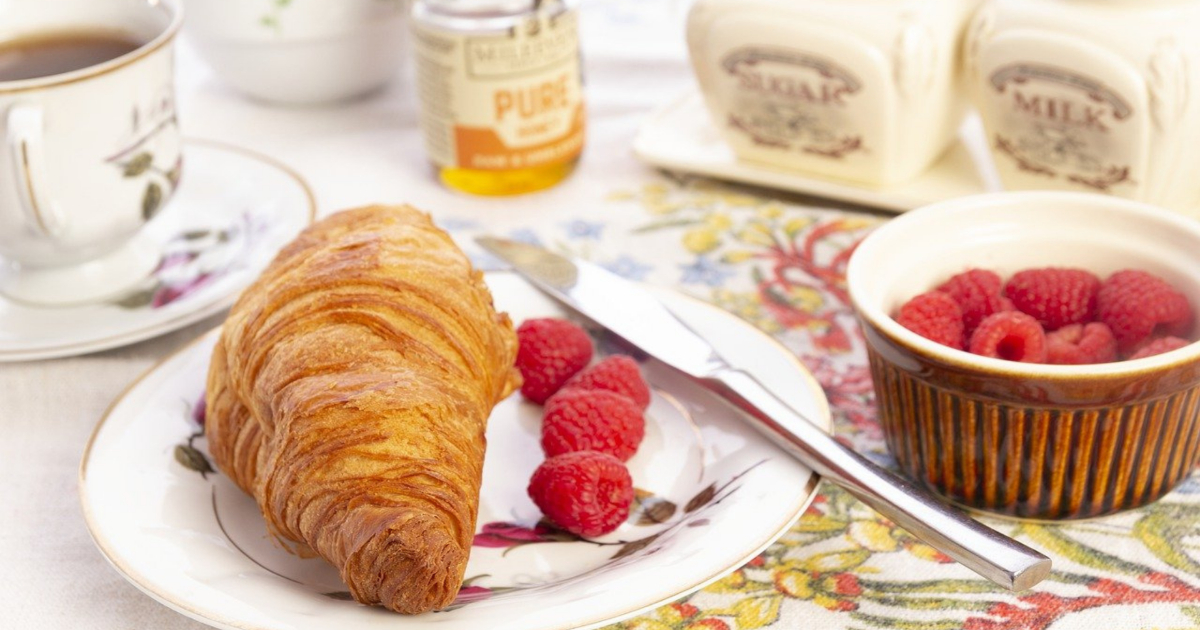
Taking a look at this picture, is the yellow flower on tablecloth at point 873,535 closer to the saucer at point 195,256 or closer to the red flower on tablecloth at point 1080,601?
the red flower on tablecloth at point 1080,601

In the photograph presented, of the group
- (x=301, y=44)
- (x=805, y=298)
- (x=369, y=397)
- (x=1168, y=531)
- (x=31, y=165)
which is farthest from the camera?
(x=301, y=44)

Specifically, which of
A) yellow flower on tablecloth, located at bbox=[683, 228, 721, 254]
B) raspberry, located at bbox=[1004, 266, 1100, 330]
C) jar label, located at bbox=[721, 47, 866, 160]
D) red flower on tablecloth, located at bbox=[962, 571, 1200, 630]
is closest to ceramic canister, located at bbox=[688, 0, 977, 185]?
jar label, located at bbox=[721, 47, 866, 160]

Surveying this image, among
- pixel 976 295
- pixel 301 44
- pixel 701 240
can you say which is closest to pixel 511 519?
pixel 976 295

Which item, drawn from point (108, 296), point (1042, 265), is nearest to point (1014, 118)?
point (1042, 265)

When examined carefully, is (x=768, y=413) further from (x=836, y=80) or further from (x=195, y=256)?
(x=195, y=256)

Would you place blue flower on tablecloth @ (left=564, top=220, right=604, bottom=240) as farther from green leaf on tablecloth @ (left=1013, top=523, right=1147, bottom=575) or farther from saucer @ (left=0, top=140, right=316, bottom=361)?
green leaf on tablecloth @ (left=1013, top=523, right=1147, bottom=575)

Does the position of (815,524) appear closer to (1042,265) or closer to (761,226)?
(1042,265)

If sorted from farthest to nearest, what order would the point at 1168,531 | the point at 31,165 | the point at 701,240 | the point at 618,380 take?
the point at 701,240, the point at 31,165, the point at 618,380, the point at 1168,531
